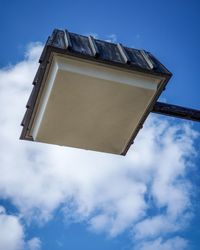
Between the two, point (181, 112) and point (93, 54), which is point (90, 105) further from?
point (181, 112)

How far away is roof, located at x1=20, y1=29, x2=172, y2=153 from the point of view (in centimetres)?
696

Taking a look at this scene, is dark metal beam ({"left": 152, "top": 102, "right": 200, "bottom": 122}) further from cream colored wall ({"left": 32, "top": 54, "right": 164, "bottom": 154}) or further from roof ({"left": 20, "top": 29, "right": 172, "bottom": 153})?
roof ({"left": 20, "top": 29, "right": 172, "bottom": 153})

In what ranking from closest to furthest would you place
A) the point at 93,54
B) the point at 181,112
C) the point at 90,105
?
1. the point at 93,54
2. the point at 181,112
3. the point at 90,105

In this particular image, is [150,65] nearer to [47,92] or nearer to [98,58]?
[98,58]

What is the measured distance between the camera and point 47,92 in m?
7.52

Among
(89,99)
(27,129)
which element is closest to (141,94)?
(89,99)

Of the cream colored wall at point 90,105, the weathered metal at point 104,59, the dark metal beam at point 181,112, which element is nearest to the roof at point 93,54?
the weathered metal at point 104,59

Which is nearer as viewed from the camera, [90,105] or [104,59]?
[104,59]

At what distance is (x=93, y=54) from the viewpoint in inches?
277

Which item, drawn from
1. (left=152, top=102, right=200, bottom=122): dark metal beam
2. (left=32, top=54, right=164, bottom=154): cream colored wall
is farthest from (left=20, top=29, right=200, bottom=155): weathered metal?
(left=32, top=54, right=164, bottom=154): cream colored wall

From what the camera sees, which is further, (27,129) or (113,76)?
(27,129)

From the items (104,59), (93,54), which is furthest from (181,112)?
(93,54)

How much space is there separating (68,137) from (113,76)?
6.66 ft

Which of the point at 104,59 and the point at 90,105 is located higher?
the point at 104,59
